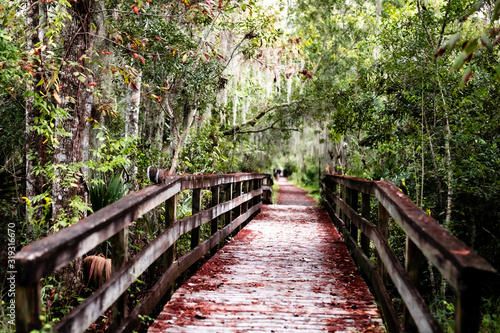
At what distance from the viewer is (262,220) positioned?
31.5 ft

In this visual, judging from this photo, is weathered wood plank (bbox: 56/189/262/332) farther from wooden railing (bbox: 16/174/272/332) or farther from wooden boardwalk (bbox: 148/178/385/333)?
wooden boardwalk (bbox: 148/178/385/333)

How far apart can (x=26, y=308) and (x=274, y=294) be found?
8.16 feet

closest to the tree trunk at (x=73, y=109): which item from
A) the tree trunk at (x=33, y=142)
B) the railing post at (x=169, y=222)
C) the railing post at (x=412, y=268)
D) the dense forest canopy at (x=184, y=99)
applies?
the dense forest canopy at (x=184, y=99)

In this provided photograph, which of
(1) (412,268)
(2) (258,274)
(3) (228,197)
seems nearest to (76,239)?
(1) (412,268)

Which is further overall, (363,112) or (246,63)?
(246,63)

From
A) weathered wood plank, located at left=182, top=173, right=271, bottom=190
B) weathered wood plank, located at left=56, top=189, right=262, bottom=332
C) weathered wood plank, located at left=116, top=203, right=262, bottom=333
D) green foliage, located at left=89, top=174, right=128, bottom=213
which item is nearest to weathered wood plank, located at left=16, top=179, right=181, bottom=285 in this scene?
weathered wood plank, located at left=56, top=189, right=262, bottom=332

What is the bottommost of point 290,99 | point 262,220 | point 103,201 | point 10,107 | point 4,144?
point 262,220

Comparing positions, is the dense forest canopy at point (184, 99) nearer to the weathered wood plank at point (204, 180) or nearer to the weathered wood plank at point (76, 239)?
the weathered wood plank at point (204, 180)

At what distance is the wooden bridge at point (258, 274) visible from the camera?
5.66ft

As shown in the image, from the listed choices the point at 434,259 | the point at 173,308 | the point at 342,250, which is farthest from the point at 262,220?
the point at 434,259

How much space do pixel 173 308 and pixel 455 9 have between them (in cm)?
607

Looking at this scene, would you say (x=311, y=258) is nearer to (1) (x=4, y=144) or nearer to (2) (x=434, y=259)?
(2) (x=434, y=259)

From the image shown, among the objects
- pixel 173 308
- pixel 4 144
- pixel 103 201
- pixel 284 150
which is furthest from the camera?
pixel 284 150

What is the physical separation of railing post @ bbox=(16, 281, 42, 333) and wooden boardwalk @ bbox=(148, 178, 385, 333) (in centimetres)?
133
